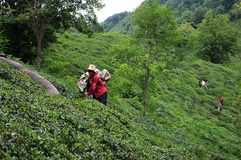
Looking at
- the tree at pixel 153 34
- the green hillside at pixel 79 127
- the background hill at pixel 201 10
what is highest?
the background hill at pixel 201 10

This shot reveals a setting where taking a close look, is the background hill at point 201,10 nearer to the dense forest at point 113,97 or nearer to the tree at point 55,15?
the dense forest at point 113,97

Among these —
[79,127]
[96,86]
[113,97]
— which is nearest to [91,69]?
[96,86]

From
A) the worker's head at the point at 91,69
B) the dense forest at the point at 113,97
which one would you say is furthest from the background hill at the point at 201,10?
the worker's head at the point at 91,69

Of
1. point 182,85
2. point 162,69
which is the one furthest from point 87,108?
point 182,85

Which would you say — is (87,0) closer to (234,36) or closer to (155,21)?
(155,21)

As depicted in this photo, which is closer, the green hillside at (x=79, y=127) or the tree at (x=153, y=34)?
the green hillside at (x=79, y=127)

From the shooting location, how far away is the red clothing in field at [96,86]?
305 inches

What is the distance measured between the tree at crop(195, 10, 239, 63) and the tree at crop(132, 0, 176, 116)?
29602 millimetres

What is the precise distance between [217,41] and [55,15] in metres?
35.0

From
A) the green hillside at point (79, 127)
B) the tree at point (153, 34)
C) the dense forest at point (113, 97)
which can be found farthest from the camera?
the tree at point (153, 34)

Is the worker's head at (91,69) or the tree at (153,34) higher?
the tree at (153,34)

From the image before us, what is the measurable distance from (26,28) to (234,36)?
4012cm

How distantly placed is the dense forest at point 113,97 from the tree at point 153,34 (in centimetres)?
6

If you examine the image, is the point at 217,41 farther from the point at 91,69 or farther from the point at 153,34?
the point at 91,69
